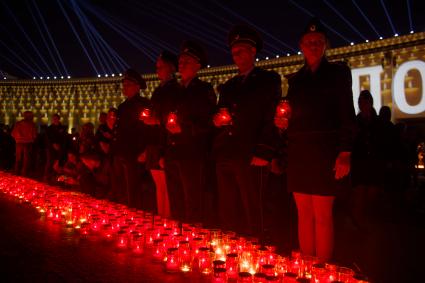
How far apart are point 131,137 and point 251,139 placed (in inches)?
75.3

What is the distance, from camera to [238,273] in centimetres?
184

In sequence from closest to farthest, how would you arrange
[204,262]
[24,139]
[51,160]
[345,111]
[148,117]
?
1. [204,262]
2. [345,111]
3. [148,117]
4. [51,160]
5. [24,139]

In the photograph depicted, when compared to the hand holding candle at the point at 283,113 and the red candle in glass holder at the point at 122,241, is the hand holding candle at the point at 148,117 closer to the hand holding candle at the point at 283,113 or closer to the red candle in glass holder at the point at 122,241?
the hand holding candle at the point at 283,113

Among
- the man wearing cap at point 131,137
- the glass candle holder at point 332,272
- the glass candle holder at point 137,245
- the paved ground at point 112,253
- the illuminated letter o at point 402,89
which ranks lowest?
the paved ground at point 112,253

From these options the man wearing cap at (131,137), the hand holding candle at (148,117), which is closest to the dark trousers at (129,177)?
the man wearing cap at (131,137)

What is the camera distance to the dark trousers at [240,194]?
3.25m

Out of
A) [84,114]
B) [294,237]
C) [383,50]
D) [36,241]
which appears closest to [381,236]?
[294,237]

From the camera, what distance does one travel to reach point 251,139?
3.31 meters

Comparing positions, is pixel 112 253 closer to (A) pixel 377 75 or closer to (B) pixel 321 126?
(B) pixel 321 126

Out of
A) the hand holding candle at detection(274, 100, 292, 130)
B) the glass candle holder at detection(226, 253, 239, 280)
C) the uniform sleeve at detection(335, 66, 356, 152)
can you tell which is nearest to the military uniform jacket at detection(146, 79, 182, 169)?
the hand holding candle at detection(274, 100, 292, 130)

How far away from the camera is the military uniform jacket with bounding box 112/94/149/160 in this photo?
4.69 meters

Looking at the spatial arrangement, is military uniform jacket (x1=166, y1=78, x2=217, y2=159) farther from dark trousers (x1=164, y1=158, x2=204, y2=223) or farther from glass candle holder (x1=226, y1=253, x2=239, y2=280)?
glass candle holder (x1=226, y1=253, x2=239, y2=280)

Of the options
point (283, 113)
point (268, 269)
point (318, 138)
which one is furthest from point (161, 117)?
point (268, 269)

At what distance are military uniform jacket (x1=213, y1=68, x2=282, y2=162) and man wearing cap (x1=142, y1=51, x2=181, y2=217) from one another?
0.86 meters
